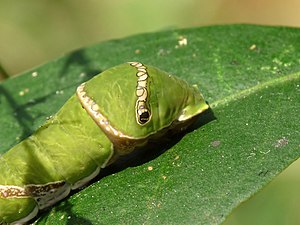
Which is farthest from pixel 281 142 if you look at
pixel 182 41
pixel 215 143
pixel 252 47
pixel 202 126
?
pixel 182 41

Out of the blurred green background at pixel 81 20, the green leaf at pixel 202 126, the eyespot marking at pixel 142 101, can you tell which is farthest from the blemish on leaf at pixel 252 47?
the blurred green background at pixel 81 20

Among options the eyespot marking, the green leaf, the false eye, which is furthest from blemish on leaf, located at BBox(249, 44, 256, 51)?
the false eye

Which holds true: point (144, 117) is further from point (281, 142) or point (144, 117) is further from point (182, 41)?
point (182, 41)

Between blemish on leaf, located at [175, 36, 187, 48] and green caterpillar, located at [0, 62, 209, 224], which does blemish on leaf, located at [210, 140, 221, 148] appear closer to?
green caterpillar, located at [0, 62, 209, 224]

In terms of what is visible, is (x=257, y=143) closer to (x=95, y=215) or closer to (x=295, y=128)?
(x=295, y=128)

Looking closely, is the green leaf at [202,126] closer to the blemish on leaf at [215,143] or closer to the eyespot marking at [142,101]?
the blemish on leaf at [215,143]

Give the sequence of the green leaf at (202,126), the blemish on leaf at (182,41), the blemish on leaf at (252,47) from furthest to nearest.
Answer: the blemish on leaf at (182,41) → the blemish on leaf at (252,47) → the green leaf at (202,126)

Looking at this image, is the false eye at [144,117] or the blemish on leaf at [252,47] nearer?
the false eye at [144,117]

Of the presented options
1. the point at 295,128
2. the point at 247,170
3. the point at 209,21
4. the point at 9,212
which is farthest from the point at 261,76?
the point at 209,21
